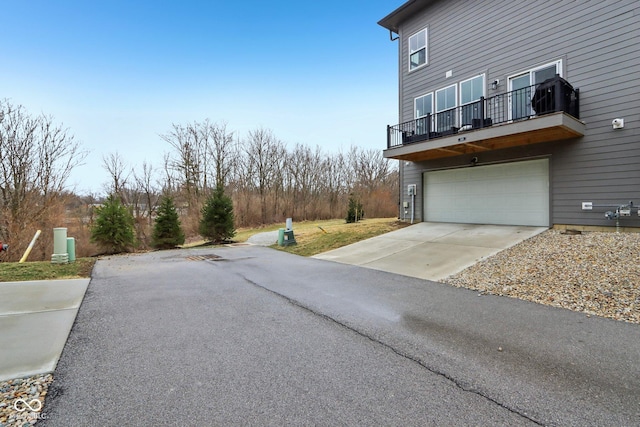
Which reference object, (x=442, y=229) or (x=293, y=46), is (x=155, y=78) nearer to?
(x=293, y=46)

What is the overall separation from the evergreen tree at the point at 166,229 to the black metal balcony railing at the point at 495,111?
33.0ft

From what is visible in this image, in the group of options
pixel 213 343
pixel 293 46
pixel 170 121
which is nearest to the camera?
pixel 213 343

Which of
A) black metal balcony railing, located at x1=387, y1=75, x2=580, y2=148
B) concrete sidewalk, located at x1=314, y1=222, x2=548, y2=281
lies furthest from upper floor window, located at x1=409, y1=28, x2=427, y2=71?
concrete sidewalk, located at x1=314, y1=222, x2=548, y2=281

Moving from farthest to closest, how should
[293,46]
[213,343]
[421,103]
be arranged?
[293,46] → [421,103] → [213,343]

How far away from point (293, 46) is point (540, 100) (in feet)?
41.4

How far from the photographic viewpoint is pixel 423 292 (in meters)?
5.20

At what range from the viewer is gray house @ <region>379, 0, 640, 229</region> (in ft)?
26.4

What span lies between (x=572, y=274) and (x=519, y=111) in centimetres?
643

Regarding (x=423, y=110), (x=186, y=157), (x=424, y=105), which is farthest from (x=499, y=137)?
(x=186, y=157)

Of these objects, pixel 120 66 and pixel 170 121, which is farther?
pixel 170 121

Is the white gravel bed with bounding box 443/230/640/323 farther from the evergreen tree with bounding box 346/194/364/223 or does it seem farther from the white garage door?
the evergreen tree with bounding box 346/194/364/223

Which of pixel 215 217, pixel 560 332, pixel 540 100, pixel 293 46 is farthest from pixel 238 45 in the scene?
pixel 560 332

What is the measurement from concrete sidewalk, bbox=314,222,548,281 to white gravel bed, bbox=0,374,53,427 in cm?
570

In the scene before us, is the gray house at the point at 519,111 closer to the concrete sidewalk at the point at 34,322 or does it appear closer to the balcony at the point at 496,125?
the balcony at the point at 496,125
